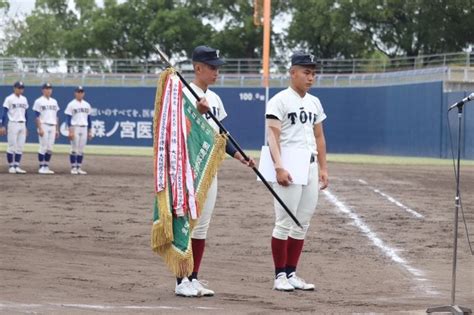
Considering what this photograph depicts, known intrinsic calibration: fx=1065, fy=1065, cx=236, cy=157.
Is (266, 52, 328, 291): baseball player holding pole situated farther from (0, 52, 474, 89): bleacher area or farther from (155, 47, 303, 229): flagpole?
(0, 52, 474, 89): bleacher area

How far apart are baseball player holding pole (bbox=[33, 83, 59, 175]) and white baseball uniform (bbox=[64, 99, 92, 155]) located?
392 mm

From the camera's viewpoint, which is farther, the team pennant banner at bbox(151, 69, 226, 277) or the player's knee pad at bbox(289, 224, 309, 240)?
the player's knee pad at bbox(289, 224, 309, 240)

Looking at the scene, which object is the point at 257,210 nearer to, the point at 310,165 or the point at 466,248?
the point at 466,248

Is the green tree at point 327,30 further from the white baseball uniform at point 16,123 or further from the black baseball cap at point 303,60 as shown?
the black baseball cap at point 303,60

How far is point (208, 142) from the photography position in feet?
27.6

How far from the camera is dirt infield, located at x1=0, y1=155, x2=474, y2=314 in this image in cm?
793

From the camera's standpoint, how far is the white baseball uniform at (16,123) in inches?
916

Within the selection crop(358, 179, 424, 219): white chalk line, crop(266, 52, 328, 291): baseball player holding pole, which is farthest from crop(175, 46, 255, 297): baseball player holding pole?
crop(358, 179, 424, 219): white chalk line

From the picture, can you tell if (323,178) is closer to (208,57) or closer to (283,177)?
(283,177)

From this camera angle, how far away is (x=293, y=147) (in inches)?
344

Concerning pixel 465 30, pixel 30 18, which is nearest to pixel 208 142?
pixel 465 30

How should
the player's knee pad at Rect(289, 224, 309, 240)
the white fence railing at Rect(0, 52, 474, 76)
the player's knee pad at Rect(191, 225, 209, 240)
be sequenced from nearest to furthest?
1. the player's knee pad at Rect(191, 225, 209, 240)
2. the player's knee pad at Rect(289, 224, 309, 240)
3. the white fence railing at Rect(0, 52, 474, 76)

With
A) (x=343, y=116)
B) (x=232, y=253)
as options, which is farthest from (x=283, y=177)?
(x=343, y=116)

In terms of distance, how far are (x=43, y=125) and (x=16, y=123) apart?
600 mm
